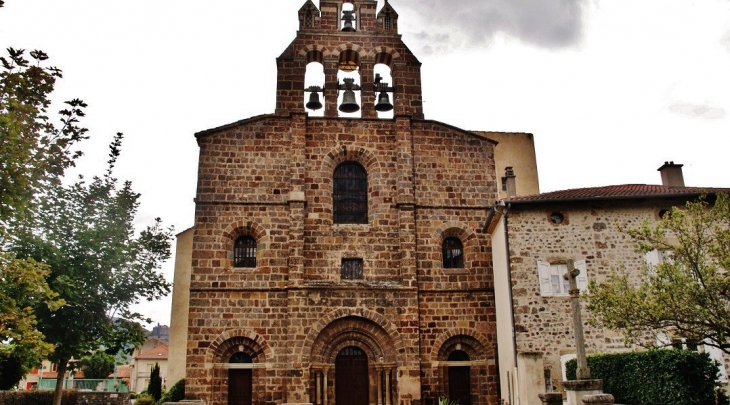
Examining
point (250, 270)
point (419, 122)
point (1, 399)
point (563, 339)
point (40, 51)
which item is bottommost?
point (1, 399)

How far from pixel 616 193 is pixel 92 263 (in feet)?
48.9

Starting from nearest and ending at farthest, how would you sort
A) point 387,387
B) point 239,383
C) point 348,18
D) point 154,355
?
point 387,387 → point 239,383 → point 348,18 → point 154,355

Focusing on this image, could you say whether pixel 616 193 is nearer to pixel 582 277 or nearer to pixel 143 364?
pixel 582 277

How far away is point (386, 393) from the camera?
59.0 ft

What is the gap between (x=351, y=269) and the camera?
63.3 feet

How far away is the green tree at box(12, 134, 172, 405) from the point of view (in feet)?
55.4

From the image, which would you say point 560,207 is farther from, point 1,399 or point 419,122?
point 1,399

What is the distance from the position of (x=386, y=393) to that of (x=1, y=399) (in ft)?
42.6

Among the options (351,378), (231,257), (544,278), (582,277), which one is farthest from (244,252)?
(582,277)

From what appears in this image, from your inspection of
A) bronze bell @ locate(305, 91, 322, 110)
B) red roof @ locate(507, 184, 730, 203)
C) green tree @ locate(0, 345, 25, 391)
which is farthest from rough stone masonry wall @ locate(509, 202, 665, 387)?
green tree @ locate(0, 345, 25, 391)

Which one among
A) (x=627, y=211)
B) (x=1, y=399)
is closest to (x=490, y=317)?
(x=627, y=211)

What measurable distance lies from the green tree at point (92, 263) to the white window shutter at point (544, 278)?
36.7 ft

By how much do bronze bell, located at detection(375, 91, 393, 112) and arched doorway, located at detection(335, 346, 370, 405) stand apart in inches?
319

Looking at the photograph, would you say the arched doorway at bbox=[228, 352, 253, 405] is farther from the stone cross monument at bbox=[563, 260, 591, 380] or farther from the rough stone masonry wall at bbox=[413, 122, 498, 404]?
the stone cross monument at bbox=[563, 260, 591, 380]
